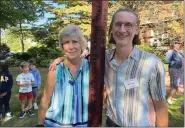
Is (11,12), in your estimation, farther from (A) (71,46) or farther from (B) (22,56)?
(A) (71,46)

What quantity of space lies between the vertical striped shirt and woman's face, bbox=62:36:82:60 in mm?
184

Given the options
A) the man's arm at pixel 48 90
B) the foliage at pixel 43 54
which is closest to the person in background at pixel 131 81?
the man's arm at pixel 48 90

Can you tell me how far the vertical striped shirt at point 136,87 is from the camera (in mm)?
1395

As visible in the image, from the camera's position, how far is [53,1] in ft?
56.3

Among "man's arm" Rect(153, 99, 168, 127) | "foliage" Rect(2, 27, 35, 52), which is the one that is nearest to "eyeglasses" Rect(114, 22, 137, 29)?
"man's arm" Rect(153, 99, 168, 127)

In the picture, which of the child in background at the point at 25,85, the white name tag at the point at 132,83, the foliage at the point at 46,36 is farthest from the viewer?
the foliage at the point at 46,36

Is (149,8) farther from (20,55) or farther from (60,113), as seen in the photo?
(60,113)

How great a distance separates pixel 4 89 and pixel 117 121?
358cm

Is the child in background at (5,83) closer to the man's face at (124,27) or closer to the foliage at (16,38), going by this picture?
the man's face at (124,27)

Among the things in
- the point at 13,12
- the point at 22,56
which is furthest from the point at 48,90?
the point at 22,56

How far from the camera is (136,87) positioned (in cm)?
139

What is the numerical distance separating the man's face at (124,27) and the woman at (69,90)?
10.0 inches

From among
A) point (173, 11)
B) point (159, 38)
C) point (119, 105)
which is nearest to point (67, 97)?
point (119, 105)

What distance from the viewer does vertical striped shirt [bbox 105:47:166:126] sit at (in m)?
1.39
